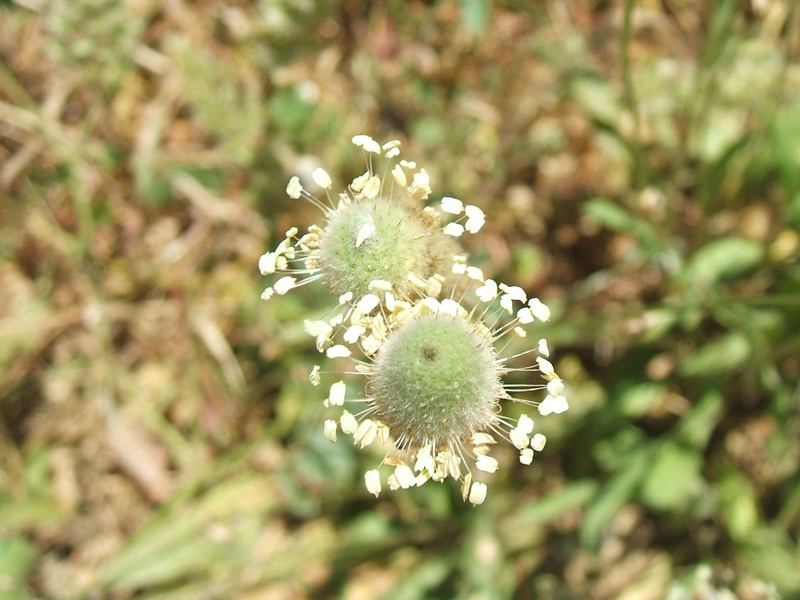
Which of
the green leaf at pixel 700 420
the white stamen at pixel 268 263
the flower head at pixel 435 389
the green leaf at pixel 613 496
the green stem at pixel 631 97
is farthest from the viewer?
the green leaf at pixel 700 420

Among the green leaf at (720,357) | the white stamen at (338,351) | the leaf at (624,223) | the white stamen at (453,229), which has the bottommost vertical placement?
the green leaf at (720,357)

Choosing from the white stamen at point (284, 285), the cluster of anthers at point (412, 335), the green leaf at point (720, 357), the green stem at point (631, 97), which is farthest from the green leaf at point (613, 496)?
the white stamen at point (284, 285)

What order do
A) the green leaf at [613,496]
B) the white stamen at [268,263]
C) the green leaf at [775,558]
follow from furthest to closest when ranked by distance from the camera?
1. the green leaf at [613,496]
2. the green leaf at [775,558]
3. the white stamen at [268,263]

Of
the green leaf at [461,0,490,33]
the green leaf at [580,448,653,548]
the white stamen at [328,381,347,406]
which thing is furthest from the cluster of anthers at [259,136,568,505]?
the green leaf at [461,0,490,33]

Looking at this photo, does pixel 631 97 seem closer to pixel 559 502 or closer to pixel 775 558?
pixel 559 502

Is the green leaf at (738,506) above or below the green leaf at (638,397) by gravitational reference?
below

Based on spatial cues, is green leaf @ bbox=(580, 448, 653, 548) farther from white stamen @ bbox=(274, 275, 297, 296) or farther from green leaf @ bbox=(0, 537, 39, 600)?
green leaf @ bbox=(0, 537, 39, 600)

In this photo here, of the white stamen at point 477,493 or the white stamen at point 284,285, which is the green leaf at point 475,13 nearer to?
the white stamen at point 284,285
